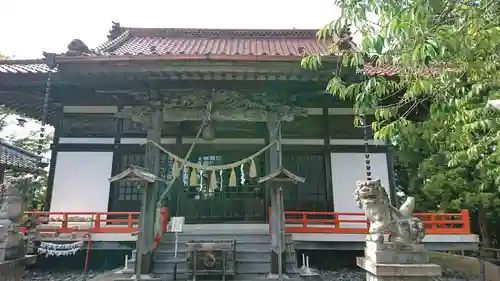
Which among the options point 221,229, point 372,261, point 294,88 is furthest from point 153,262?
point 294,88

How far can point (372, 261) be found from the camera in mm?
5238

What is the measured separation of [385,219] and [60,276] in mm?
8077

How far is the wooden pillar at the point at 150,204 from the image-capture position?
22.6 feet

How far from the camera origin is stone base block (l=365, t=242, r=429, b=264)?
5078mm

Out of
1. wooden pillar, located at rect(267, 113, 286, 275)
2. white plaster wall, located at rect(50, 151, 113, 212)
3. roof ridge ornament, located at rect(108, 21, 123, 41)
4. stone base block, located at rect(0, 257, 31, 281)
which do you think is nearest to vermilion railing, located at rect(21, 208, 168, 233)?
white plaster wall, located at rect(50, 151, 113, 212)

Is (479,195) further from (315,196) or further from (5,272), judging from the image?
(5,272)

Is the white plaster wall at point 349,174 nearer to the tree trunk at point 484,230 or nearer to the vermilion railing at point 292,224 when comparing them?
the vermilion railing at point 292,224

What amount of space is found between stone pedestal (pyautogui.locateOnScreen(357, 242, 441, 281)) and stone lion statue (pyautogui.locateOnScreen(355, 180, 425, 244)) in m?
0.13

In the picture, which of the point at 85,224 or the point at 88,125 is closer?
the point at 85,224

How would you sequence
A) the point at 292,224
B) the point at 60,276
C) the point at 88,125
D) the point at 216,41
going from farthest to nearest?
the point at 216,41 → the point at 88,125 → the point at 292,224 → the point at 60,276

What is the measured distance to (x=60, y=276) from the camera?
844 cm

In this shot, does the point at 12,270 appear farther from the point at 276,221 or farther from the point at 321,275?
the point at 321,275

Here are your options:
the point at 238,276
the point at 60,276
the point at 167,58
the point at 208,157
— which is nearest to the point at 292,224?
the point at 238,276

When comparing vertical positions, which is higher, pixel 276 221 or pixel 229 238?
pixel 276 221
